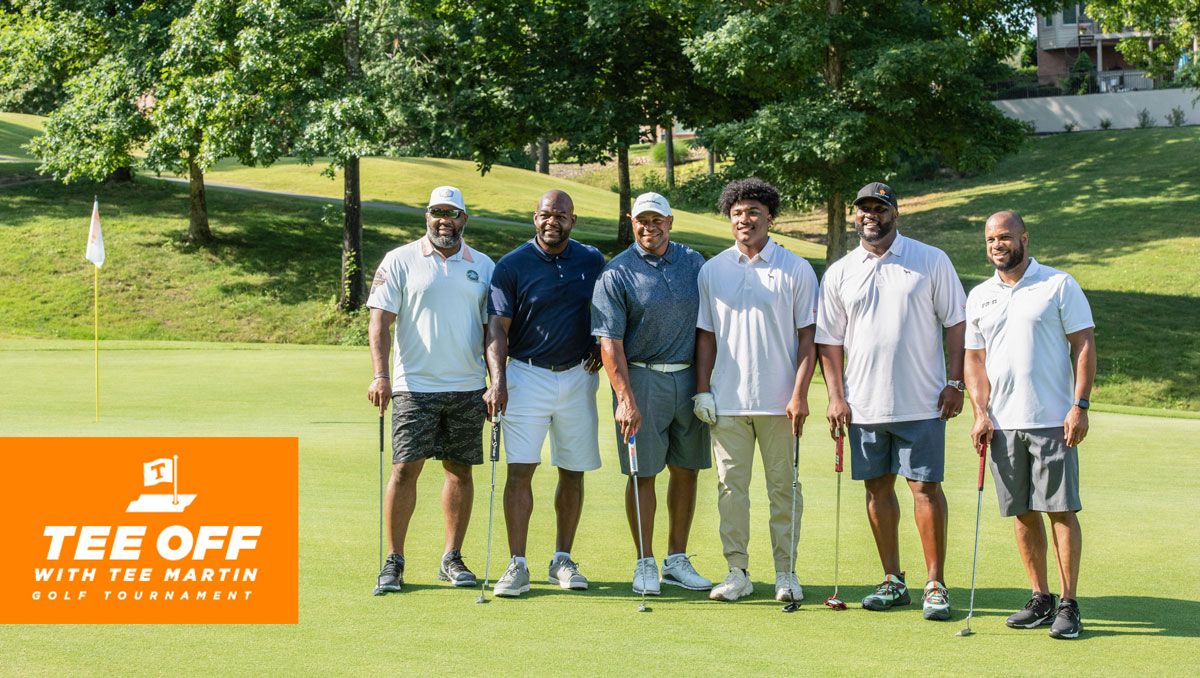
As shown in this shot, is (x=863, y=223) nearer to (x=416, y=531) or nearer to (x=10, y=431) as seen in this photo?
(x=416, y=531)

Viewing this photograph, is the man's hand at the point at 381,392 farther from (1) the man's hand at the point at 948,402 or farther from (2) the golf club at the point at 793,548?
(1) the man's hand at the point at 948,402

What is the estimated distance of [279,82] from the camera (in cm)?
2719

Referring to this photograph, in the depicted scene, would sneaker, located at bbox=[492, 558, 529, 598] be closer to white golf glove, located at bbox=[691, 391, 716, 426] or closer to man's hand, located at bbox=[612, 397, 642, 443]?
man's hand, located at bbox=[612, 397, 642, 443]

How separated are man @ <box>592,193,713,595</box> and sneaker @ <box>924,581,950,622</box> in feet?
4.15

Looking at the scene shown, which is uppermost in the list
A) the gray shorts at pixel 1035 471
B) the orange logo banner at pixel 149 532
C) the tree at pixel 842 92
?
the tree at pixel 842 92

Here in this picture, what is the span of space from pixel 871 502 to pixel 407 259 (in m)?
2.94

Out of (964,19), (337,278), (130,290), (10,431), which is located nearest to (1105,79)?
(964,19)

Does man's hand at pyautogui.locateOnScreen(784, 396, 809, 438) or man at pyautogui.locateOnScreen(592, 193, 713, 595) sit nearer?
man's hand at pyautogui.locateOnScreen(784, 396, 809, 438)

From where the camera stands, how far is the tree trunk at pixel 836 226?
1067 inches

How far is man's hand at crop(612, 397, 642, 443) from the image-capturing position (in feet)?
23.5

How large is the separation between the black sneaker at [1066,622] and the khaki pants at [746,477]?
148 centimetres

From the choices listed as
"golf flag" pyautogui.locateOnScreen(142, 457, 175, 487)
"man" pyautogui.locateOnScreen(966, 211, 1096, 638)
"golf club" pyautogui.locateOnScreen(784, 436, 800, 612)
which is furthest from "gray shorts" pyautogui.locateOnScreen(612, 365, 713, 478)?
"golf flag" pyautogui.locateOnScreen(142, 457, 175, 487)

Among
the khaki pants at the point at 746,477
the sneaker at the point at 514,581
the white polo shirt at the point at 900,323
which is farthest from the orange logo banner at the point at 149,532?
the white polo shirt at the point at 900,323

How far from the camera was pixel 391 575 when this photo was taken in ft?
22.6
